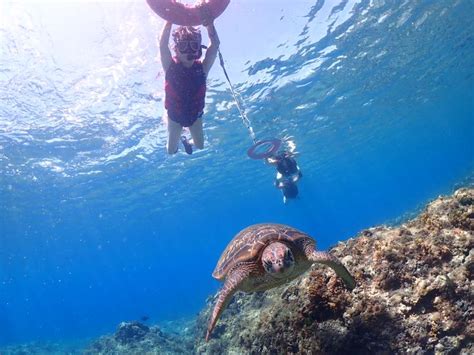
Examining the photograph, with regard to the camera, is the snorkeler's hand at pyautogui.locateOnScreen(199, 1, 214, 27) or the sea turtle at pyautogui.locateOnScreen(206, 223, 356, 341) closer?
the sea turtle at pyautogui.locateOnScreen(206, 223, 356, 341)

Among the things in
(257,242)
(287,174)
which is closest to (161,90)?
(287,174)

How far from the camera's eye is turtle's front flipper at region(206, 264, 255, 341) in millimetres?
4622

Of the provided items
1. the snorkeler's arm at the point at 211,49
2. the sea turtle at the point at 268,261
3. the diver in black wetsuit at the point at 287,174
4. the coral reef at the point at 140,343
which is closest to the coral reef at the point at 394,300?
the sea turtle at the point at 268,261

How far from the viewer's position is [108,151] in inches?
1018

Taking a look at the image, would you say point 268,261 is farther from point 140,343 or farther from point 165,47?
point 140,343

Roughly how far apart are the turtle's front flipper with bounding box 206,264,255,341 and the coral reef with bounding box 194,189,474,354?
0.93m

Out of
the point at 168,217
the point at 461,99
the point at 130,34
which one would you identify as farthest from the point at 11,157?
the point at 461,99

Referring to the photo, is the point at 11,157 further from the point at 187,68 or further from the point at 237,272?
the point at 237,272

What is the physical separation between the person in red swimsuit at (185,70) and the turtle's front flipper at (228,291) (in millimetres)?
5044

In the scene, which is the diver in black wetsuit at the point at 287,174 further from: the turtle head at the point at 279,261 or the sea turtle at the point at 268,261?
the turtle head at the point at 279,261

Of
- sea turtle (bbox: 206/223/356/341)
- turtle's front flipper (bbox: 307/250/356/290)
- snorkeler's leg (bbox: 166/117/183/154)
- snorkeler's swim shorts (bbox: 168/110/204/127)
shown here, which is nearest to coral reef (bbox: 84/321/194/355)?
snorkeler's leg (bbox: 166/117/183/154)

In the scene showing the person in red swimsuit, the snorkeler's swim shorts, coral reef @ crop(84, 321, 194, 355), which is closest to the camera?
the person in red swimsuit

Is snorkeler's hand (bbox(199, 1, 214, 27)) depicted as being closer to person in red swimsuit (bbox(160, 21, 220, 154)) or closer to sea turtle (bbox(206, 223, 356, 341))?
person in red swimsuit (bbox(160, 21, 220, 154))

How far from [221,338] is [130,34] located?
12780 millimetres
